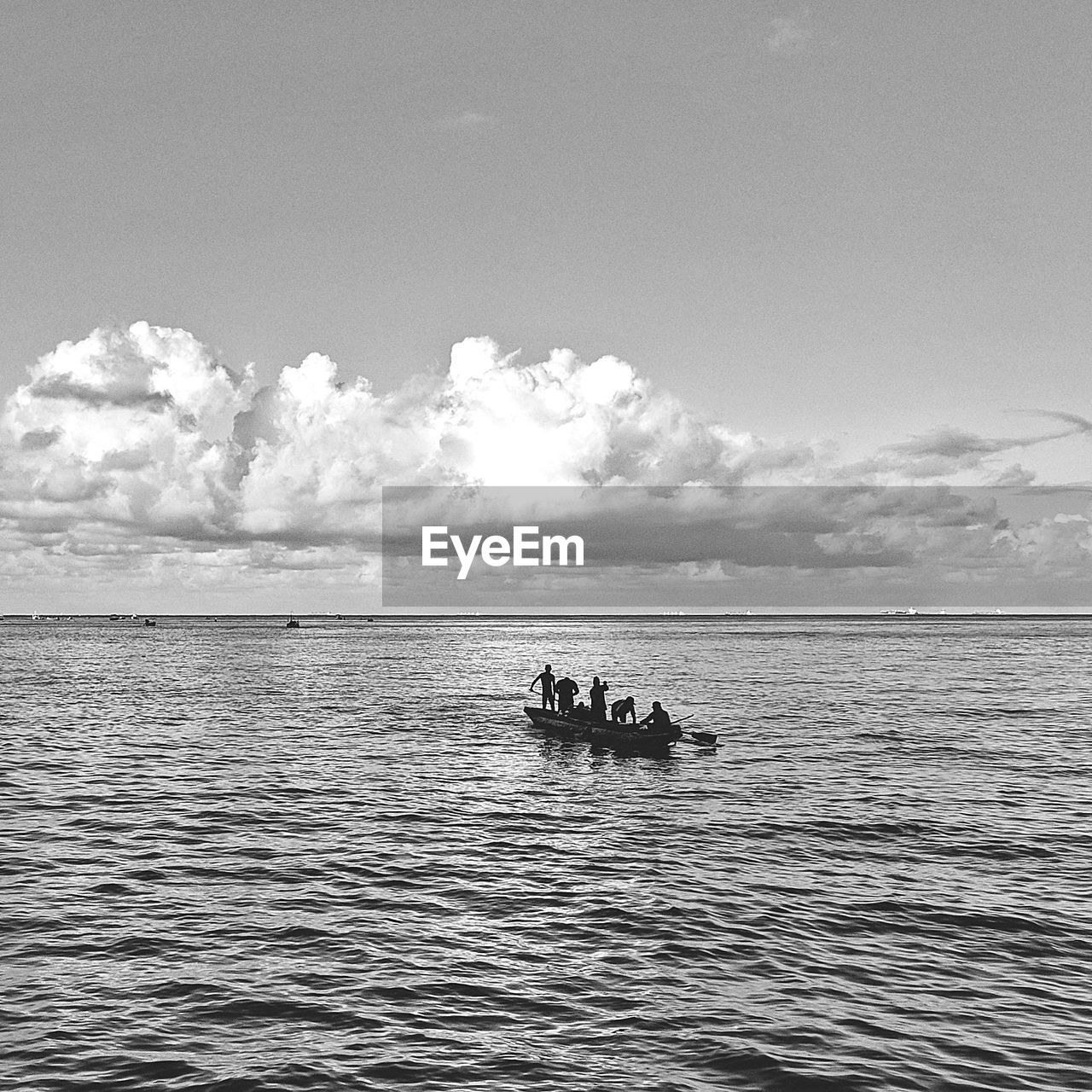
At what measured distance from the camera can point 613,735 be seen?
44.7 metres

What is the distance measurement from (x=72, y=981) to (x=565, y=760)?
1116 inches

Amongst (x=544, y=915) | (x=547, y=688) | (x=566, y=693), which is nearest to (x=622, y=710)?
(x=566, y=693)

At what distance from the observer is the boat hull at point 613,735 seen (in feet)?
142

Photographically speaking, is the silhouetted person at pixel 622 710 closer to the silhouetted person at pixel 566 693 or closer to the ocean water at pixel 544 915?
the ocean water at pixel 544 915

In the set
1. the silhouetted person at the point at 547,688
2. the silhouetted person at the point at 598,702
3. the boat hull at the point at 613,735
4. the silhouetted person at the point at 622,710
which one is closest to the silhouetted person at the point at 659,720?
the boat hull at the point at 613,735

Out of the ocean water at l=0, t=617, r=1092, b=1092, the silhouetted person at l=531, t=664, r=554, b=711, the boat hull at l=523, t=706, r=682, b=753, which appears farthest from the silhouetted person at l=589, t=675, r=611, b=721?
the silhouetted person at l=531, t=664, r=554, b=711

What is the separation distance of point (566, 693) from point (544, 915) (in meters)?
30.9

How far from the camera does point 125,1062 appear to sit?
13.3 m

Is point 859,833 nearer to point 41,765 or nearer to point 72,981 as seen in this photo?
point 72,981

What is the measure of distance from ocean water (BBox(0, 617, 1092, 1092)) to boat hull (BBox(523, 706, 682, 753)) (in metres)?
1.13

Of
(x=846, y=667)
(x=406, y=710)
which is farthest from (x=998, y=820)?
(x=846, y=667)

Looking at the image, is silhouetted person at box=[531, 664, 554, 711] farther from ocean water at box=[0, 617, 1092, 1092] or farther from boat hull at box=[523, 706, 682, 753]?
ocean water at box=[0, 617, 1092, 1092]

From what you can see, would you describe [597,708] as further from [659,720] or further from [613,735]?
[659,720]

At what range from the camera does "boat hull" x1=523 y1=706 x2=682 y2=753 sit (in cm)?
4341
